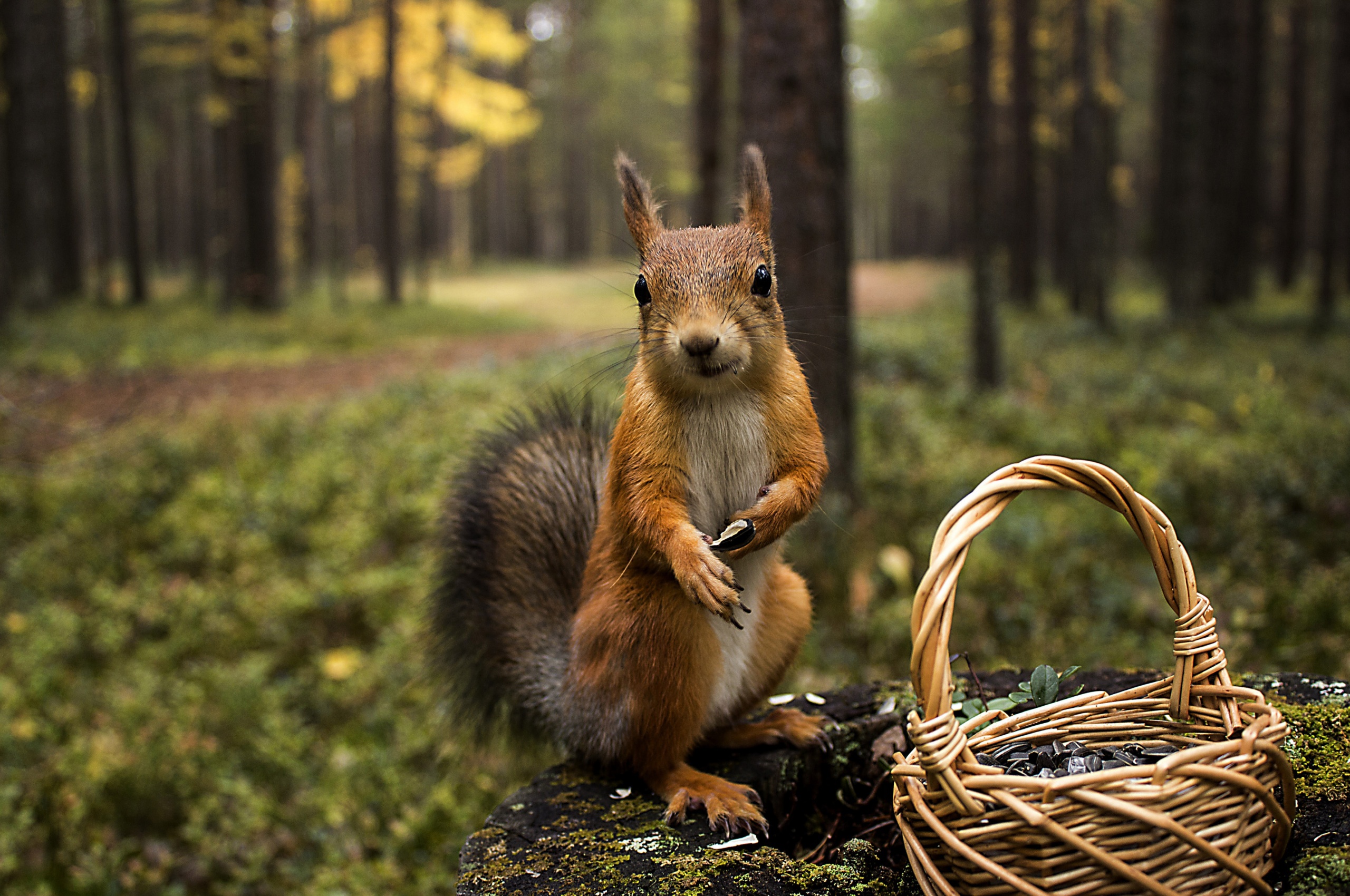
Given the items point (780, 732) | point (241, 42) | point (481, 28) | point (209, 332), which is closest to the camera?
point (780, 732)

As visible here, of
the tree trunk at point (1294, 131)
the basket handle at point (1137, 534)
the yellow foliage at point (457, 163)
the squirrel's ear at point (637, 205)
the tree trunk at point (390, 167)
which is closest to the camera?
the basket handle at point (1137, 534)

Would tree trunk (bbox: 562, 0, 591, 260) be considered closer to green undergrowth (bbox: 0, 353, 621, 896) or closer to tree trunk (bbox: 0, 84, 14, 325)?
tree trunk (bbox: 0, 84, 14, 325)

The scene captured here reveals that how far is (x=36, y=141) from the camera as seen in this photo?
10.5m

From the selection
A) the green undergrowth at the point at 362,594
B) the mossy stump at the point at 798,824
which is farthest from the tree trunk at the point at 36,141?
the mossy stump at the point at 798,824

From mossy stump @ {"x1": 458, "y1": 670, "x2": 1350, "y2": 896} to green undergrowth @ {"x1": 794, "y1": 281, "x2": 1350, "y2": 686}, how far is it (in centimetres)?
64

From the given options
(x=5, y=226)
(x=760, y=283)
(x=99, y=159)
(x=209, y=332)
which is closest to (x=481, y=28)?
(x=209, y=332)

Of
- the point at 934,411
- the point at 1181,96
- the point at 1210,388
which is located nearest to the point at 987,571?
the point at 934,411

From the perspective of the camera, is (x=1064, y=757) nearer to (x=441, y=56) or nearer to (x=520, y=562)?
(x=520, y=562)

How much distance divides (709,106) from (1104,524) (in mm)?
5204

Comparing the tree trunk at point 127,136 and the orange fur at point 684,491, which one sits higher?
the tree trunk at point 127,136

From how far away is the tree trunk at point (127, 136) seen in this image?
1290cm

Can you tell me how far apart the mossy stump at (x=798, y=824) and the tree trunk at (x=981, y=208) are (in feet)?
19.5

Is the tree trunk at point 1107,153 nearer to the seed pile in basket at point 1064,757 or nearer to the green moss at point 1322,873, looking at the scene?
the seed pile in basket at point 1064,757

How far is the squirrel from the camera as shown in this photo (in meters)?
1.74
